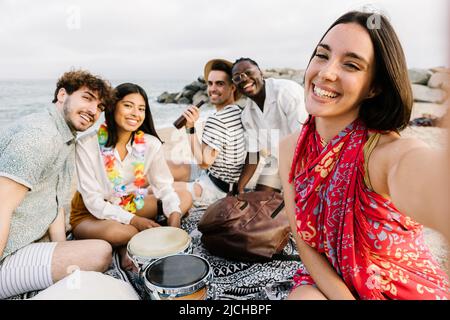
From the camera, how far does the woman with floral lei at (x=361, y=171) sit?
1.20m

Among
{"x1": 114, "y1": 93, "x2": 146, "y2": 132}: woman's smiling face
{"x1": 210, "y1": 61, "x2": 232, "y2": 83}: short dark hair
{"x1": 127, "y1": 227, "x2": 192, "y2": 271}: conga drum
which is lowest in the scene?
{"x1": 127, "y1": 227, "x2": 192, "y2": 271}: conga drum

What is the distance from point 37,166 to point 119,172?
27.3 inches

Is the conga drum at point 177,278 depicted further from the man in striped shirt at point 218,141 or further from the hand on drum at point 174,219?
the man in striped shirt at point 218,141

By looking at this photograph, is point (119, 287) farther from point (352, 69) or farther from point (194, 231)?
point (352, 69)

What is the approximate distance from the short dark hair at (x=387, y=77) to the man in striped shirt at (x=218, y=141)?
1.58 meters

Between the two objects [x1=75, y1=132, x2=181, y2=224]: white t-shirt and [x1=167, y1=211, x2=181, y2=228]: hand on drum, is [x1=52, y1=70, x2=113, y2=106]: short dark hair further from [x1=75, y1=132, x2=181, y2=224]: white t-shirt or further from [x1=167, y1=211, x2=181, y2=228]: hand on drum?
[x1=167, y1=211, x2=181, y2=228]: hand on drum

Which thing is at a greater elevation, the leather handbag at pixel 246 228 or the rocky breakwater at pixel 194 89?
the rocky breakwater at pixel 194 89

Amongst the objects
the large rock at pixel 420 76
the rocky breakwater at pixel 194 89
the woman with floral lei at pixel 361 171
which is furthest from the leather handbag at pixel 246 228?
the rocky breakwater at pixel 194 89

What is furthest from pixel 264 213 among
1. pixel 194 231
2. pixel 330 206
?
pixel 330 206

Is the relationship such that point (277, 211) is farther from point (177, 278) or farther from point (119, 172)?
point (119, 172)

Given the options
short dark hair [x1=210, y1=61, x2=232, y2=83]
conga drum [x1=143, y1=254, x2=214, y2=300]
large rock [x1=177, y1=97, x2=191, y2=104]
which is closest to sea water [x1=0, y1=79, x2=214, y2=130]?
large rock [x1=177, y1=97, x2=191, y2=104]

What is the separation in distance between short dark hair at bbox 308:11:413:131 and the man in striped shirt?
1578mm

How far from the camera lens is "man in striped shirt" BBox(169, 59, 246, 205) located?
2.77 metres

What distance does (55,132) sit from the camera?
1.88 m
